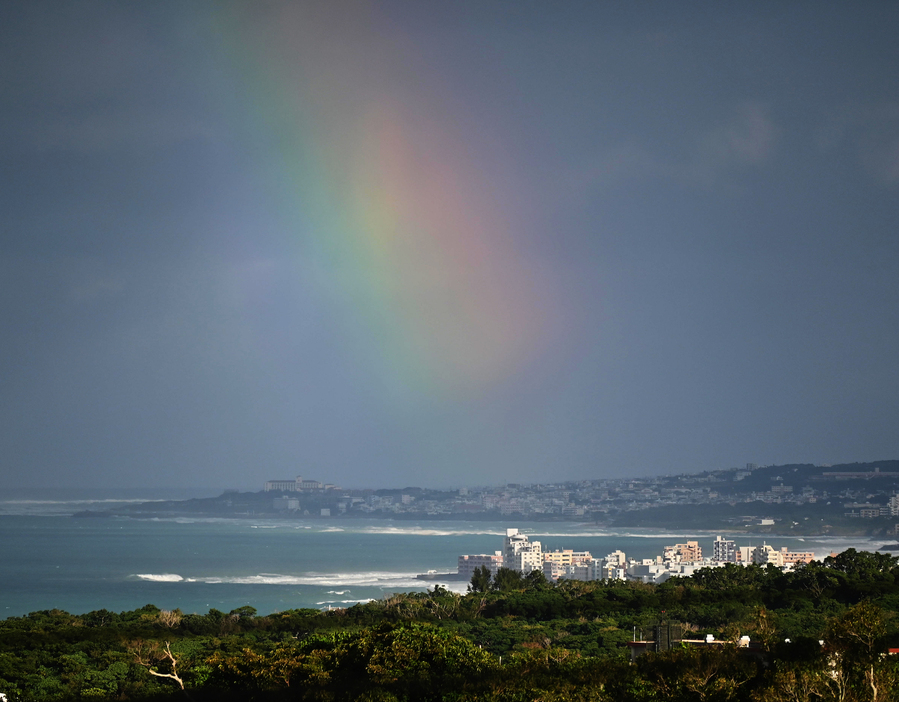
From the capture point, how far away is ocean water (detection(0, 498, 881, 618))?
174 ft

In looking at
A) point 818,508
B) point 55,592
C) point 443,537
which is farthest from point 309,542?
point 818,508

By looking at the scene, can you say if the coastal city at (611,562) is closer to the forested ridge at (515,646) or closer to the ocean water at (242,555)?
the ocean water at (242,555)

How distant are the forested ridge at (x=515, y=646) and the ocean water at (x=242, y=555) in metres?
21.6

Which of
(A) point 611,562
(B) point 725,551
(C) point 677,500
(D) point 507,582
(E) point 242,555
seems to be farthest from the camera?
(C) point 677,500

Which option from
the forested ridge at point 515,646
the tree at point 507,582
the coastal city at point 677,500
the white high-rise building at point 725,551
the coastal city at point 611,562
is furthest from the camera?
the coastal city at point 677,500

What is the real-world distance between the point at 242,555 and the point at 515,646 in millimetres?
Result: 68357

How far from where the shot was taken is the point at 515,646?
19922 millimetres

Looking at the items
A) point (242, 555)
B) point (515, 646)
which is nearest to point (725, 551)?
point (242, 555)

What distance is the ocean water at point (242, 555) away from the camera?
53094 millimetres

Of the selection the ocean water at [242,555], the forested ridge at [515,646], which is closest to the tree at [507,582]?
the forested ridge at [515,646]

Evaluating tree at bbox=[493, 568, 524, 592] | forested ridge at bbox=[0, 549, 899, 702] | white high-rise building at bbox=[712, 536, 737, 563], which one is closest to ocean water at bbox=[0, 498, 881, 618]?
white high-rise building at bbox=[712, 536, 737, 563]

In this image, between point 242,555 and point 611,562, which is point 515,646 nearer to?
point 611,562

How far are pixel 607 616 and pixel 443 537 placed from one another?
301 feet

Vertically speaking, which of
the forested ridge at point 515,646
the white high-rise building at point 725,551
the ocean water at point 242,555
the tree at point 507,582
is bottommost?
the ocean water at point 242,555
